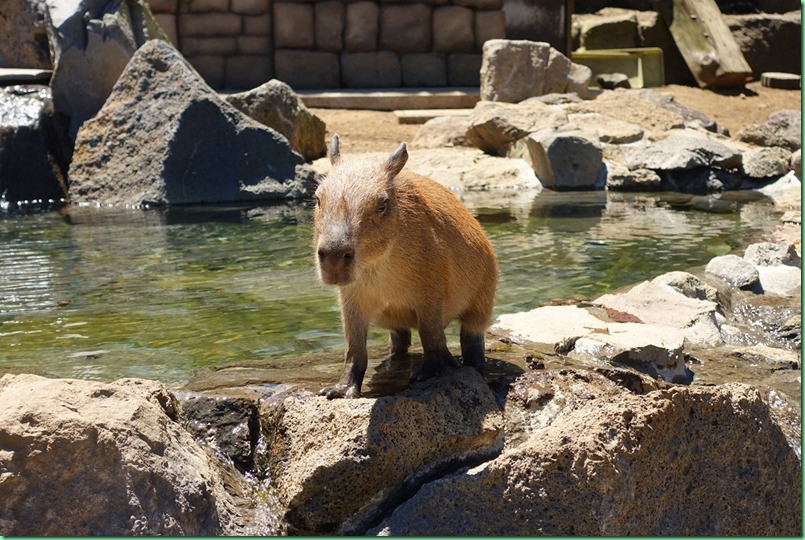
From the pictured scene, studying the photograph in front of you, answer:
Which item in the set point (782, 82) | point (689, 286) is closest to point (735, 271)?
point (689, 286)

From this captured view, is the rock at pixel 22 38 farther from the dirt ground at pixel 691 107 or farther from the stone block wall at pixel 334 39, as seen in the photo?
the dirt ground at pixel 691 107

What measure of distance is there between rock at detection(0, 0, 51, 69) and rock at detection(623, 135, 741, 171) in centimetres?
703

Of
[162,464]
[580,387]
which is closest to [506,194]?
[580,387]

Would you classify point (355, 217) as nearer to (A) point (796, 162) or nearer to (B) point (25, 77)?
(A) point (796, 162)

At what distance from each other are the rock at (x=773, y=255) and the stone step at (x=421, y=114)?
7396mm

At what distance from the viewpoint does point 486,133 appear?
11.9 meters

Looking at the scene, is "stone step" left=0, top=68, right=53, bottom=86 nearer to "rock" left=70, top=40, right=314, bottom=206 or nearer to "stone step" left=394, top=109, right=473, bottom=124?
"rock" left=70, top=40, right=314, bottom=206

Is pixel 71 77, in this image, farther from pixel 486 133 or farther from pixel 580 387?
pixel 580 387

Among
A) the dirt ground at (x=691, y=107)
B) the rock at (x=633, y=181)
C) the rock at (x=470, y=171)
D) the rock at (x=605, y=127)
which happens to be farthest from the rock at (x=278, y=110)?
the rock at (x=633, y=181)

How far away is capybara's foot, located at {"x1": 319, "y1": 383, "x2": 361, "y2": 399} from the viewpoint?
354 centimetres

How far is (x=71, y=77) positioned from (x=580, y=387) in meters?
8.72

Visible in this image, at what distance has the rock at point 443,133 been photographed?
12156 millimetres

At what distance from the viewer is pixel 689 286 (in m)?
5.68

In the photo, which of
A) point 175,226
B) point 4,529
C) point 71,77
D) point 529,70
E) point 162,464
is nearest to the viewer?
point 4,529
